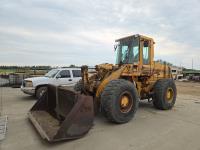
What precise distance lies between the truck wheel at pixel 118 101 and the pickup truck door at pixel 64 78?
562 centimetres

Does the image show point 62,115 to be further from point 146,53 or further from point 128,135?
point 146,53

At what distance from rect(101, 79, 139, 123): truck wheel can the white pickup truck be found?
562 cm

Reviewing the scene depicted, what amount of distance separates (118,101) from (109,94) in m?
0.36

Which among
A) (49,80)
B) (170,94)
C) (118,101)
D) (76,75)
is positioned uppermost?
(76,75)

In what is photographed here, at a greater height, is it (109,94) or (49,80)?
(49,80)

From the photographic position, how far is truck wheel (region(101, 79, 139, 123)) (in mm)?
5547

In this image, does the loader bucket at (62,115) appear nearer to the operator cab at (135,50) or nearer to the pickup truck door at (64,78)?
the operator cab at (135,50)

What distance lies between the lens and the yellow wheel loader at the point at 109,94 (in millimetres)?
4816

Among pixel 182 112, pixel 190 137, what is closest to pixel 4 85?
pixel 182 112

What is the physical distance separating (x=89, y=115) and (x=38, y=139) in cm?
127

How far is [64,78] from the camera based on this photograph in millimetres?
11211

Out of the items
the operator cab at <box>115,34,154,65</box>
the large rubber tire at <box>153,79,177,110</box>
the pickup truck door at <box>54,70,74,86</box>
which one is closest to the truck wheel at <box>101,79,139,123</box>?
the operator cab at <box>115,34,154,65</box>

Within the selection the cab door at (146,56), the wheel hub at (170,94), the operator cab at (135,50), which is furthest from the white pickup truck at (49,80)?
the wheel hub at (170,94)

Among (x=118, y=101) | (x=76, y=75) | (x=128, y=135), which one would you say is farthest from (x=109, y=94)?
(x=76, y=75)
